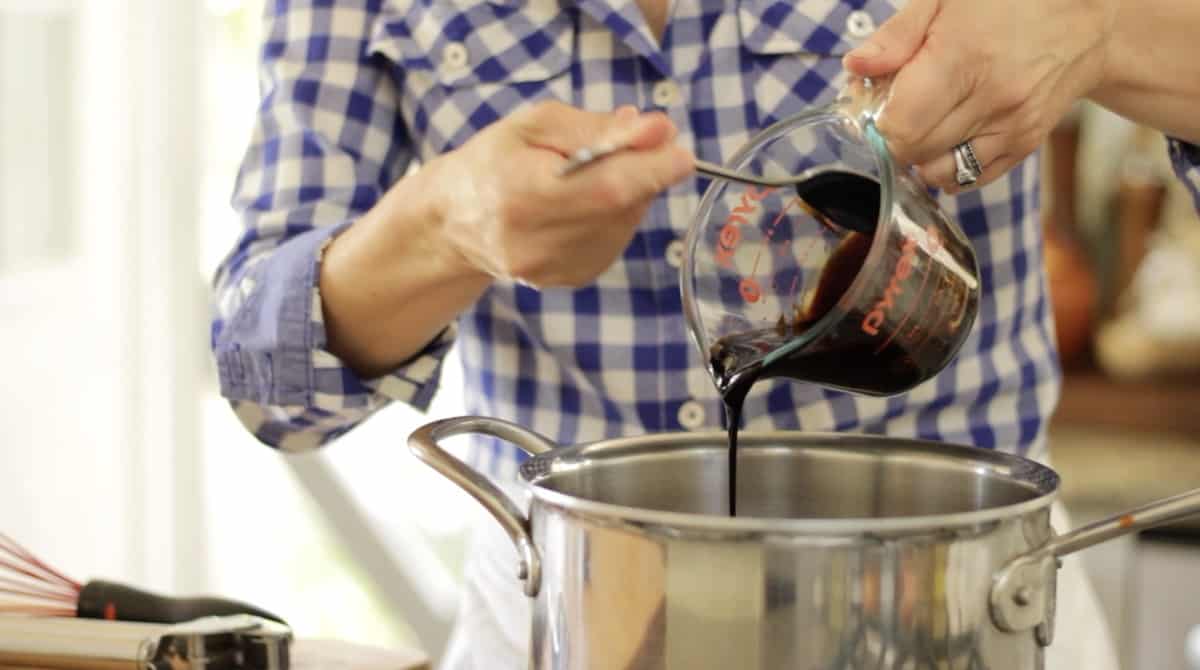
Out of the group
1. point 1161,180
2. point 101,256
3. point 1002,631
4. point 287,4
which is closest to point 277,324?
point 287,4

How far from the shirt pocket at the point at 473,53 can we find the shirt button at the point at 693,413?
0.77ft

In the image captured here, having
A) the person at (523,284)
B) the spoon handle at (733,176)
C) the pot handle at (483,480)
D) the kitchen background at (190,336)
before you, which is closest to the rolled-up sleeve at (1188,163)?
the person at (523,284)

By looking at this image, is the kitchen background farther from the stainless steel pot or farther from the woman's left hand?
the stainless steel pot

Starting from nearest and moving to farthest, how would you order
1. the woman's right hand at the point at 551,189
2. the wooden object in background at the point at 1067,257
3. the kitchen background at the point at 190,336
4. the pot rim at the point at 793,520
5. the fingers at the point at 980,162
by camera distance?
the pot rim at the point at 793,520
the woman's right hand at the point at 551,189
the fingers at the point at 980,162
the kitchen background at the point at 190,336
the wooden object in background at the point at 1067,257

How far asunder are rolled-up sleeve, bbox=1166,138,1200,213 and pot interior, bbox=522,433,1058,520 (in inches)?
12.8

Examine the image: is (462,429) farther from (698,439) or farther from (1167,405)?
(1167,405)

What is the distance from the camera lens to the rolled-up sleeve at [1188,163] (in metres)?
0.97

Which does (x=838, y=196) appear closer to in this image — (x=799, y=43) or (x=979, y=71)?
(x=979, y=71)

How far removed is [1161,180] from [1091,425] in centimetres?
40

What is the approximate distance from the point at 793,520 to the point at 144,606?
0.42 metres

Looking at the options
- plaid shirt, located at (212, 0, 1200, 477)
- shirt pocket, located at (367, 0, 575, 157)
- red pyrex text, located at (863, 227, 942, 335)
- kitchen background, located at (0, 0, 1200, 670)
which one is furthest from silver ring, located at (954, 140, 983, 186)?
kitchen background, located at (0, 0, 1200, 670)

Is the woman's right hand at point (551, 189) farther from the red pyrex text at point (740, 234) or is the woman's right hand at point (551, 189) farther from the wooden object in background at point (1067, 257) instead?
the wooden object in background at point (1067, 257)

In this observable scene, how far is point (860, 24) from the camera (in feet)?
3.39

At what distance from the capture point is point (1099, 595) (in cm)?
188
